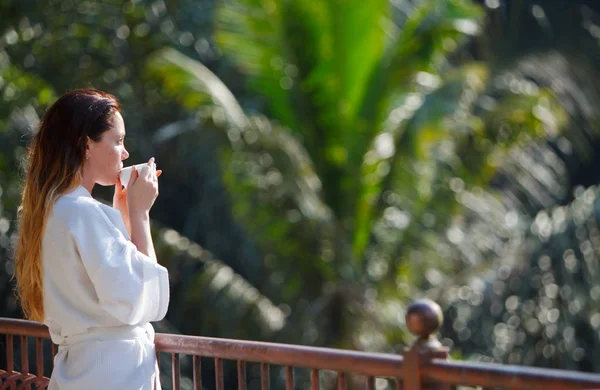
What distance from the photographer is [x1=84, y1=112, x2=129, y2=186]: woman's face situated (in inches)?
91.6

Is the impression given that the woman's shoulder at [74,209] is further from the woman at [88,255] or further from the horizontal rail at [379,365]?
the horizontal rail at [379,365]

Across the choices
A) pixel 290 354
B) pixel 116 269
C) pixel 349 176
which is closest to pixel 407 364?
pixel 290 354

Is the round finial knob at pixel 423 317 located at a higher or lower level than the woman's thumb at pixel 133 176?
lower

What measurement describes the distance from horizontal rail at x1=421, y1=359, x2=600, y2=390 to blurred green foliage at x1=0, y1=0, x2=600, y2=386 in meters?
4.40

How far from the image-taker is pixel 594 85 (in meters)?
8.72

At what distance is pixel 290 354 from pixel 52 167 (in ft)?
2.42

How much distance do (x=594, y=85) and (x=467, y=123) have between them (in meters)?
2.57

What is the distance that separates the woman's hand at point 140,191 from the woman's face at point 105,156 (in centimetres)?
5

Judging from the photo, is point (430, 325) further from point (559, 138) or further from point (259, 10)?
point (559, 138)

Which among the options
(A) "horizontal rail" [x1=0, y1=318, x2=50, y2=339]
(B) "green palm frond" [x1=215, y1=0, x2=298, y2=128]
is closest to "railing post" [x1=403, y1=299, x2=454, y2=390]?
(A) "horizontal rail" [x1=0, y1=318, x2=50, y2=339]

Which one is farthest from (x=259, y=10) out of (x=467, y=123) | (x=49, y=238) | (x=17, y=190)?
(x=49, y=238)

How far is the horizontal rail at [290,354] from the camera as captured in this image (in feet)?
6.89

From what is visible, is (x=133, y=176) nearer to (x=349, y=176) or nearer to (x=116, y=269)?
(x=116, y=269)

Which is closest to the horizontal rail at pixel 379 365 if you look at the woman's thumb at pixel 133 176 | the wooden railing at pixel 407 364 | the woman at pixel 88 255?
the wooden railing at pixel 407 364
